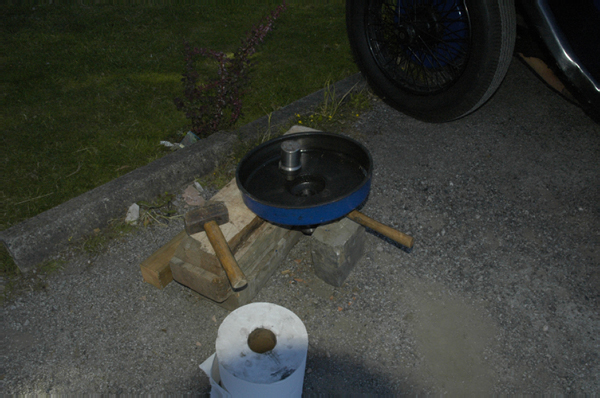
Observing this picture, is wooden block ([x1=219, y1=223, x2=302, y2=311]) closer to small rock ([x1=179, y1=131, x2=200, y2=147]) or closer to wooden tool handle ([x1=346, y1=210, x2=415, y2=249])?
wooden tool handle ([x1=346, y1=210, x2=415, y2=249])

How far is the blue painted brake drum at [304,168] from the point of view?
87.8 inches

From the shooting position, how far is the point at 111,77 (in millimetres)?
3898

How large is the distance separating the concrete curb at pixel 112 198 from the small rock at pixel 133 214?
0.14ft

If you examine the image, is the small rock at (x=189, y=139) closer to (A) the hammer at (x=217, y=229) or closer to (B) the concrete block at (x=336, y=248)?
(A) the hammer at (x=217, y=229)

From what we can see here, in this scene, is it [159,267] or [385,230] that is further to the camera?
[159,267]

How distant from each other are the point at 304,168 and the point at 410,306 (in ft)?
3.06

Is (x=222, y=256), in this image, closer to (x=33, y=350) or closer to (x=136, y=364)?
(x=136, y=364)

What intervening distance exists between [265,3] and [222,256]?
4640 millimetres

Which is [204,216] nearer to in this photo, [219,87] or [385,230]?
[385,230]

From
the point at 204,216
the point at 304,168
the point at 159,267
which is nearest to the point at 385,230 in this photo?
the point at 304,168

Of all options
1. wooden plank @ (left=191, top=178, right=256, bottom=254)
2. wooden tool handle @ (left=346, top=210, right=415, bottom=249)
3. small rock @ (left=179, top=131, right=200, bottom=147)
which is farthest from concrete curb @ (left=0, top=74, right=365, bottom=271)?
wooden tool handle @ (left=346, top=210, right=415, bottom=249)

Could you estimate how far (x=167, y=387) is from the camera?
189 cm

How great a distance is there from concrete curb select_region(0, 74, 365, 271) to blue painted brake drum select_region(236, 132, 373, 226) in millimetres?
731

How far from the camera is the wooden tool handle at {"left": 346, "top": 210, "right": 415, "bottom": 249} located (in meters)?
2.03
